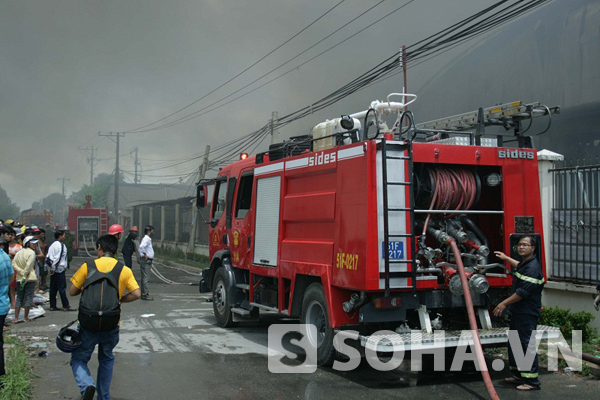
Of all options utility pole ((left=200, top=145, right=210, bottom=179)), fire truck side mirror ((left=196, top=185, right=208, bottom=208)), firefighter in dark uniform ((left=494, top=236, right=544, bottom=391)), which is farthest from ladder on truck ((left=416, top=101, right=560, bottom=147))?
utility pole ((left=200, top=145, right=210, bottom=179))

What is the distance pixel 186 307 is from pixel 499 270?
25.1ft

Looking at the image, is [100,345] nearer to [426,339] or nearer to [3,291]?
[3,291]

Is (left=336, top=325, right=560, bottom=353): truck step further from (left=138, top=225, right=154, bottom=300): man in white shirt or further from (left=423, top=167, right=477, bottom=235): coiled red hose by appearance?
(left=138, top=225, right=154, bottom=300): man in white shirt

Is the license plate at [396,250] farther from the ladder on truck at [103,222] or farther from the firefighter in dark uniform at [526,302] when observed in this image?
the ladder on truck at [103,222]

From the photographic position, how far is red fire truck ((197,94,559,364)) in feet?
20.8

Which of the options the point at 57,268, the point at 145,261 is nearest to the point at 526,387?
the point at 57,268

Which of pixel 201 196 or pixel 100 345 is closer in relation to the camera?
pixel 100 345

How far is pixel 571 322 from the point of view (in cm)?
793

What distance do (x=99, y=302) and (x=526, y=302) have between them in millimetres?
4479

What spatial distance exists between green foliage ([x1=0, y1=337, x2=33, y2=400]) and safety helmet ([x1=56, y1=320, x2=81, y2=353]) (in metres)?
0.95

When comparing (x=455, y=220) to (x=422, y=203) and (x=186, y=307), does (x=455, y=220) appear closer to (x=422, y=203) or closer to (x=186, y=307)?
(x=422, y=203)

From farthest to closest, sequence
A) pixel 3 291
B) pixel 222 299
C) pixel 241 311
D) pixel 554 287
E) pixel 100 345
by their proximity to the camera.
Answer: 1. pixel 222 299
2. pixel 241 311
3. pixel 554 287
4. pixel 3 291
5. pixel 100 345

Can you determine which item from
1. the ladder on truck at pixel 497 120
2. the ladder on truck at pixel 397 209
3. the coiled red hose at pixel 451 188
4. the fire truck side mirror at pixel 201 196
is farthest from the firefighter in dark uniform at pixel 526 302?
the fire truck side mirror at pixel 201 196

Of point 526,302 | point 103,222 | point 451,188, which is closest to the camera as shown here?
point 526,302
